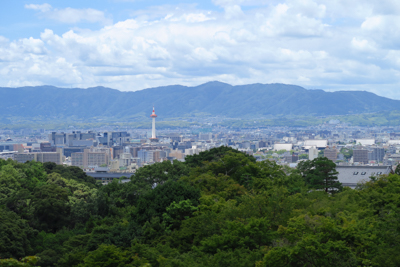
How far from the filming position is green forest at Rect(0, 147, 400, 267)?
16531mm

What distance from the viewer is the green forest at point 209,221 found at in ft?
54.2

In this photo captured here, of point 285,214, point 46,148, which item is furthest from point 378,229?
point 46,148

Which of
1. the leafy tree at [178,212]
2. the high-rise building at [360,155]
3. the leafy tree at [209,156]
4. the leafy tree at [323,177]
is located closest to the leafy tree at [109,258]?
the leafy tree at [178,212]

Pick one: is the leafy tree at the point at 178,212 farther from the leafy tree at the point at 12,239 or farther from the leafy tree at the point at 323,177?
the leafy tree at the point at 323,177

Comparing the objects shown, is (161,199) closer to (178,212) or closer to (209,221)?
(178,212)

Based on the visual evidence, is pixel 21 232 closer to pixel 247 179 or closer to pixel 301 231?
pixel 247 179

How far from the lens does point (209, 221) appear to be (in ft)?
71.5

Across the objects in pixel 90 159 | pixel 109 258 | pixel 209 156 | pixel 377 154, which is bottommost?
pixel 90 159

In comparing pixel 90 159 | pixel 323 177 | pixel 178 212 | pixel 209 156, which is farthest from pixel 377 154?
pixel 178 212

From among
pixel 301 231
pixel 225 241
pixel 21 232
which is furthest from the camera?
pixel 21 232

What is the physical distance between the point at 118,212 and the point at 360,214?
1733cm

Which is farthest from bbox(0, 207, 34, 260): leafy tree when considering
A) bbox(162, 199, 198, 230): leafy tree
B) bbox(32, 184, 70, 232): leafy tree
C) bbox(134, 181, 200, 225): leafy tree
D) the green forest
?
bbox(162, 199, 198, 230): leafy tree

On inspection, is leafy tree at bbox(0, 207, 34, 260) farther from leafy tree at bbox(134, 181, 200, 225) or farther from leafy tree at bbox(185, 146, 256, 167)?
leafy tree at bbox(185, 146, 256, 167)

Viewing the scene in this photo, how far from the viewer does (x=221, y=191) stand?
30484mm
